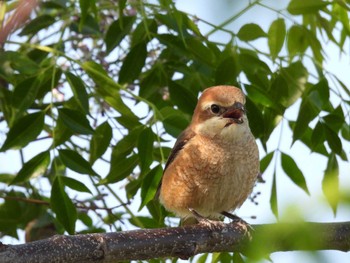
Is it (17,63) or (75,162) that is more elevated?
(17,63)

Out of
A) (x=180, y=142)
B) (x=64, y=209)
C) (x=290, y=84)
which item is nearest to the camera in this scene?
(x=64, y=209)

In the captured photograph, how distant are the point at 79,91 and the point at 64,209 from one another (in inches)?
20.6

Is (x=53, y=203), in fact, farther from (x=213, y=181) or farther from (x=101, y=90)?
(x=213, y=181)

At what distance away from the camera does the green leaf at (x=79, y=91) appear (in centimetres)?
287

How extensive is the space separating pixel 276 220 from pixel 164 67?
2680mm

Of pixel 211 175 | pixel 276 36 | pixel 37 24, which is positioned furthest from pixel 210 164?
pixel 37 24

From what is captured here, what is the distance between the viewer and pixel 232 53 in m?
2.99

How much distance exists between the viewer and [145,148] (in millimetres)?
2809

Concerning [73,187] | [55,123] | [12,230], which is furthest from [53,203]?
[12,230]

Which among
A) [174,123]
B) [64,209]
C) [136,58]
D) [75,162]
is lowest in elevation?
[64,209]

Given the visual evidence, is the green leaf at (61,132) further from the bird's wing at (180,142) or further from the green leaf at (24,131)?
the bird's wing at (180,142)

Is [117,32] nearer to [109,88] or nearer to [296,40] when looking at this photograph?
[109,88]

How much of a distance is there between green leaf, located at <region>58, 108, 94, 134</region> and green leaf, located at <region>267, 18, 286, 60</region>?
2.97 ft

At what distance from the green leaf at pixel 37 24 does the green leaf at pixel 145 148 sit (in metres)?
0.98
